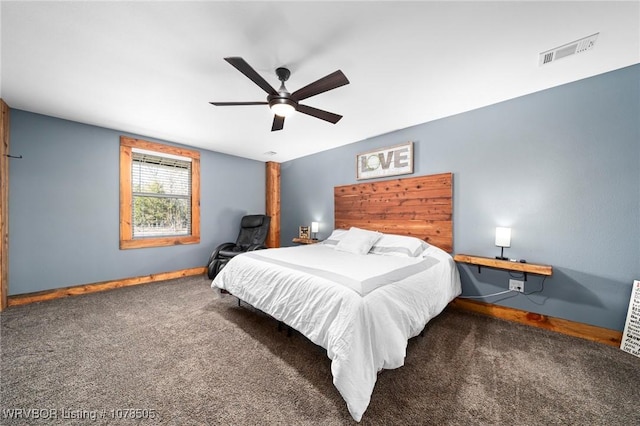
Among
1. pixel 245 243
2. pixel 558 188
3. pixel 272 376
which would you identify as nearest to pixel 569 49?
pixel 558 188

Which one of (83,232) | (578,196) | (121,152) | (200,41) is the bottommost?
(83,232)

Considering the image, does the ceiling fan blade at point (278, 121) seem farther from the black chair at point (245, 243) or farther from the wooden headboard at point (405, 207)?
the black chair at point (245, 243)

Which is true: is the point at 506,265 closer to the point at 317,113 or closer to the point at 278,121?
the point at 317,113

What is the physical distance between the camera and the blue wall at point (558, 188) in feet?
6.72

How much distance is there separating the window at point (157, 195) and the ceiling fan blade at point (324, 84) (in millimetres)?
3246

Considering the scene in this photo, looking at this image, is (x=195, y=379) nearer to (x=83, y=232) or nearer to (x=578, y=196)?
(x=83, y=232)

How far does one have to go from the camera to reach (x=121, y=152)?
359 centimetres

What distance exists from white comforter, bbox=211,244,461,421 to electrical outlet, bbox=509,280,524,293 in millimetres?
583

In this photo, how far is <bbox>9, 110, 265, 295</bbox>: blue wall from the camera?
2871 millimetres

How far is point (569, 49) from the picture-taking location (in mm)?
1820

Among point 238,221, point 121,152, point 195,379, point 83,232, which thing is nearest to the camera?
point 195,379

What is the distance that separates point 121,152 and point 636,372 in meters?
6.13

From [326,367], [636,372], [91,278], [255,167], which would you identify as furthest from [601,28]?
[91,278]

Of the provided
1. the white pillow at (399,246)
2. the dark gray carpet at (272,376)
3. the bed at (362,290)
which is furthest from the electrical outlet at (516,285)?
the white pillow at (399,246)
